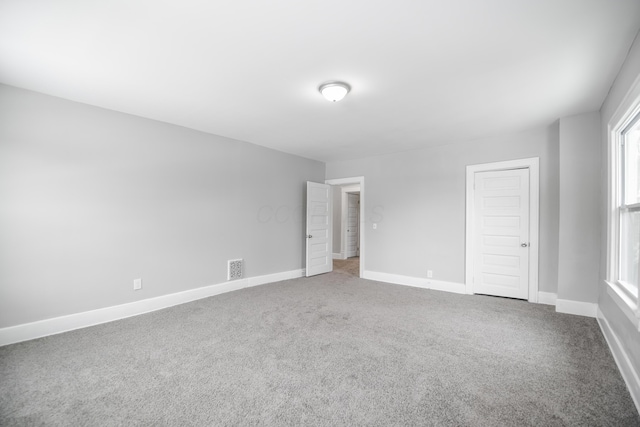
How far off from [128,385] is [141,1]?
2523 mm

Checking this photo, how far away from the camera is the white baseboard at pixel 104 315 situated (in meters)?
2.76

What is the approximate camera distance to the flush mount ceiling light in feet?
8.74

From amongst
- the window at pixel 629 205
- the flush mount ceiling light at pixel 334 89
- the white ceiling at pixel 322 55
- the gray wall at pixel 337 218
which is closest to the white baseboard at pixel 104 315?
the white ceiling at pixel 322 55

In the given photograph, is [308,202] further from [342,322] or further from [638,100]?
[638,100]

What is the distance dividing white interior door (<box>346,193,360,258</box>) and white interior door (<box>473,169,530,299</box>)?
14.7 feet

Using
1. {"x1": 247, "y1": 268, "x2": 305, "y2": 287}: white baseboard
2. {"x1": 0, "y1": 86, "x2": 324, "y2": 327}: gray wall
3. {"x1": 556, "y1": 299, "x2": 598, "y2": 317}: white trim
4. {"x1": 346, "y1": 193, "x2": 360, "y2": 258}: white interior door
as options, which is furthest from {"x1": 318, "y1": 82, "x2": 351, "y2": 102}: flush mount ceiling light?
{"x1": 346, "y1": 193, "x2": 360, "y2": 258}: white interior door

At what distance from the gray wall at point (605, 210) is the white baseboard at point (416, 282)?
1.72 m

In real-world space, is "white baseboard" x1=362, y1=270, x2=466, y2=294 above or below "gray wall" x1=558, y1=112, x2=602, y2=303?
below

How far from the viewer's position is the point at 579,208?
3436 mm

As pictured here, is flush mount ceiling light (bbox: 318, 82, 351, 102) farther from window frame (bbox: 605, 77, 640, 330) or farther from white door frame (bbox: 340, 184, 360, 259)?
white door frame (bbox: 340, 184, 360, 259)

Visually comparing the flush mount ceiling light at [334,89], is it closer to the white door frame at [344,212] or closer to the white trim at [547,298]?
the white trim at [547,298]

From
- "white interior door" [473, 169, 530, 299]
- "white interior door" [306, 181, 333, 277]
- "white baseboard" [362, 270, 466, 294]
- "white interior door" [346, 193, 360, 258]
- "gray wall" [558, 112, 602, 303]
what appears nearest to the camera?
"gray wall" [558, 112, 602, 303]

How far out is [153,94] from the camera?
2959mm

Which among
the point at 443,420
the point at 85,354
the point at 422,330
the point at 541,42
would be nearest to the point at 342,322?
the point at 422,330
